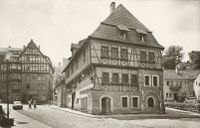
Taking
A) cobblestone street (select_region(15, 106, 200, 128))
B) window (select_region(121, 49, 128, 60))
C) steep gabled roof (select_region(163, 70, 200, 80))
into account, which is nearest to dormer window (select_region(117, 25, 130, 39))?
window (select_region(121, 49, 128, 60))

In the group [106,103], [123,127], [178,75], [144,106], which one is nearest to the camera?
[123,127]

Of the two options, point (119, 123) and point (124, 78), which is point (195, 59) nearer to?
point (124, 78)

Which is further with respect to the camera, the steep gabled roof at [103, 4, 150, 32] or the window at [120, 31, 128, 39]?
the steep gabled roof at [103, 4, 150, 32]

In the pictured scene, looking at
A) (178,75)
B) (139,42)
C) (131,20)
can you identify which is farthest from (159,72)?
(178,75)

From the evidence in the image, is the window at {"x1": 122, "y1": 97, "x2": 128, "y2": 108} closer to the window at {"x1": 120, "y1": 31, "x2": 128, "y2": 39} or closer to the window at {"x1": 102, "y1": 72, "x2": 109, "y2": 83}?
the window at {"x1": 102, "y1": 72, "x2": 109, "y2": 83}

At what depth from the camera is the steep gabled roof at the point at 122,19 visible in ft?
98.6

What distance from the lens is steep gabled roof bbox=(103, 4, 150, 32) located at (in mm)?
30047

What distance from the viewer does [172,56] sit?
74.6 meters

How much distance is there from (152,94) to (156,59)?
4133 millimetres

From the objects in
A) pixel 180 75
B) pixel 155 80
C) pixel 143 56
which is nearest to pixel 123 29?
pixel 143 56

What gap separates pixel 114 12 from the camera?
31078mm

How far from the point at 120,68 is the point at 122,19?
6.26 meters

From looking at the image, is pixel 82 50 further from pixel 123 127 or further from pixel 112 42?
pixel 123 127

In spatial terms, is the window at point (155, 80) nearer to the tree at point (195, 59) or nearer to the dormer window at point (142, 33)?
the dormer window at point (142, 33)
